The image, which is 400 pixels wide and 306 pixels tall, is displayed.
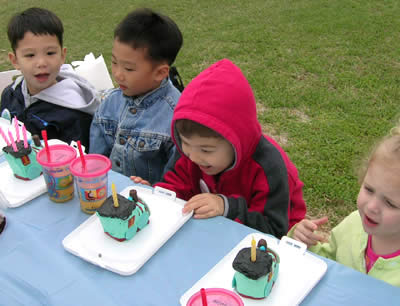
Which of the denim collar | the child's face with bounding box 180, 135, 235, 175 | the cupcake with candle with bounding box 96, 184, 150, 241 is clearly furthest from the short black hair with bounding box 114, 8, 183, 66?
the cupcake with candle with bounding box 96, 184, 150, 241

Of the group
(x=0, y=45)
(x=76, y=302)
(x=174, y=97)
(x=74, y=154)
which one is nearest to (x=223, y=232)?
(x=76, y=302)

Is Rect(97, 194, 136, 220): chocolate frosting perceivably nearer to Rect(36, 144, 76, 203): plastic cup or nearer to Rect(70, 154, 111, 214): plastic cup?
Rect(70, 154, 111, 214): plastic cup

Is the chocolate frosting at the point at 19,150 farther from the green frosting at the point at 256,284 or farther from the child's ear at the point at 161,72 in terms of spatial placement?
the green frosting at the point at 256,284

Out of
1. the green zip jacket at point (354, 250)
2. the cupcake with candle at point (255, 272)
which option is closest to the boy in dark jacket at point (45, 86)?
the green zip jacket at point (354, 250)

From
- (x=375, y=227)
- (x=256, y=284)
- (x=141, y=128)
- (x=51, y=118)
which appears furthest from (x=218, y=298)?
(x=51, y=118)

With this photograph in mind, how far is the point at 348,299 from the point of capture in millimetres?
950

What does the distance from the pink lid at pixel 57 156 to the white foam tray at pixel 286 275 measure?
0.56 m

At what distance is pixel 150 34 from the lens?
1.65 metres

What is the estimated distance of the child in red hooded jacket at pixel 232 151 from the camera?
49.6 inches

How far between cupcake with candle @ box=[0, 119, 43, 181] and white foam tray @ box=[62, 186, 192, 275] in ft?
1.05

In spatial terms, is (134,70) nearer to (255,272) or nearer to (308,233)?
(308,233)

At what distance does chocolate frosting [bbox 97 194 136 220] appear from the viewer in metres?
1.06

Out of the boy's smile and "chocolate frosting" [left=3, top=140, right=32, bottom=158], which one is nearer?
the boy's smile

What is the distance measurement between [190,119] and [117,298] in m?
0.57
